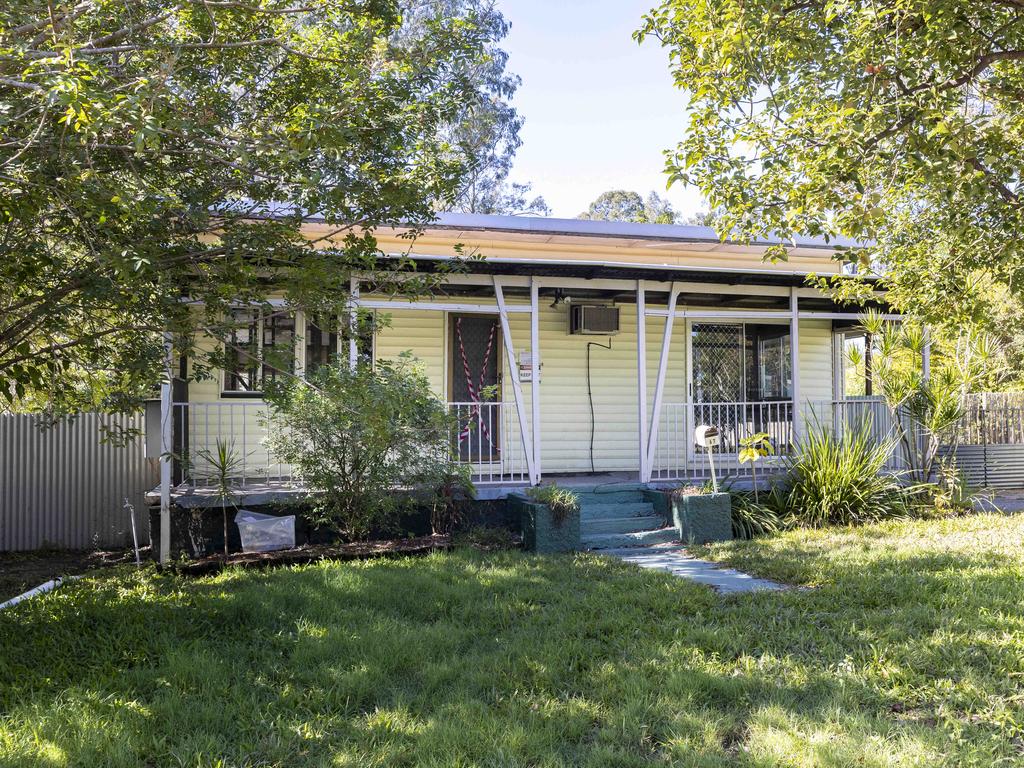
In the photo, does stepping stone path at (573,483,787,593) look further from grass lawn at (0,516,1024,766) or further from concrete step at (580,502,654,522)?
grass lawn at (0,516,1024,766)

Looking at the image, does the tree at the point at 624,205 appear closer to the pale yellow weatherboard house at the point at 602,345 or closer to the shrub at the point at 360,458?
the pale yellow weatherboard house at the point at 602,345

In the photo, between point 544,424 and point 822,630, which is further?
point 544,424

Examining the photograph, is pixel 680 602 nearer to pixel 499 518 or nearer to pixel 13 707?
pixel 499 518

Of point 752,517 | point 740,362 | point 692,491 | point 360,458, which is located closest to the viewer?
point 360,458

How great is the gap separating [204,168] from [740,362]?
29.7ft

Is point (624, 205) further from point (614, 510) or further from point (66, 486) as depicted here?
point (66, 486)

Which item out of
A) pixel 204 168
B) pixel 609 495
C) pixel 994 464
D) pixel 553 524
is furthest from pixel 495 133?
pixel 204 168

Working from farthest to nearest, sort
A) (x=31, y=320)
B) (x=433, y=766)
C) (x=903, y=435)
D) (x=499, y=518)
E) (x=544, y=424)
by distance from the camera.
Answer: (x=544, y=424) < (x=903, y=435) < (x=499, y=518) < (x=31, y=320) < (x=433, y=766)

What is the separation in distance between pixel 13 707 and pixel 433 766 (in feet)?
7.45

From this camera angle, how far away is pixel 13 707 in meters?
3.92

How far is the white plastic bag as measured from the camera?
24.9 feet

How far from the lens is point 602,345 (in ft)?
37.2

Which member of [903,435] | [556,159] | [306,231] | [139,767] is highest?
[556,159]

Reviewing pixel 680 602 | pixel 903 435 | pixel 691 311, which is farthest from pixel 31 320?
pixel 903 435
